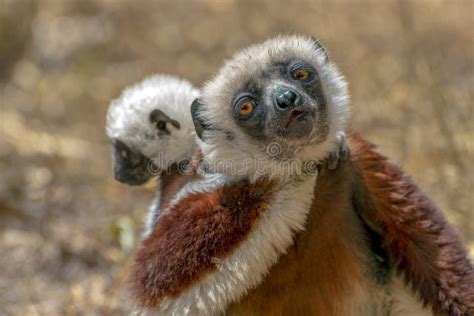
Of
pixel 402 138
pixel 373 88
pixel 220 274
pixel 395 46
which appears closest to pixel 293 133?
pixel 220 274

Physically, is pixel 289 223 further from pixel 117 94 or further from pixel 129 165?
pixel 117 94

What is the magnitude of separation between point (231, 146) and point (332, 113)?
0.51 metres

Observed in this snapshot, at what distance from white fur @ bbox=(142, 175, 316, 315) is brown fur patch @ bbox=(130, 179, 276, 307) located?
0.04 m

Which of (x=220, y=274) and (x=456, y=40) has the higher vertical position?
(x=456, y=40)

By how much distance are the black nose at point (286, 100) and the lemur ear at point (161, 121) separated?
1.55 metres

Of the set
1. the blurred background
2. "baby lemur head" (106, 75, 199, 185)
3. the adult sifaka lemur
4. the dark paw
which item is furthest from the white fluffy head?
the dark paw

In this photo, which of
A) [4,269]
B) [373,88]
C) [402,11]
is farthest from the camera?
[373,88]

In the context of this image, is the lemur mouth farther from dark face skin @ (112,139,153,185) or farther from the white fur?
dark face skin @ (112,139,153,185)

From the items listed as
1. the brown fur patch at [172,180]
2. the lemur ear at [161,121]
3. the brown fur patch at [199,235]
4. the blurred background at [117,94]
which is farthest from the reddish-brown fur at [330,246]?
the blurred background at [117,94]

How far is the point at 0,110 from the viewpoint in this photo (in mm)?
10695

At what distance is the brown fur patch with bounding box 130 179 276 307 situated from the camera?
431 centimetres

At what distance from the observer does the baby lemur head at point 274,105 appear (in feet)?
14.1

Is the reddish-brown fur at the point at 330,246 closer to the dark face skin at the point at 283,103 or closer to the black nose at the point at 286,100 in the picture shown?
the dark face skin at the point at 283,103

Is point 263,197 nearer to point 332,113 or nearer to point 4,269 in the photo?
point 332,113
